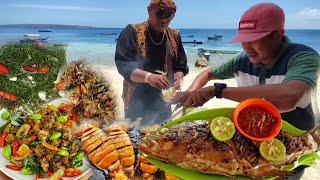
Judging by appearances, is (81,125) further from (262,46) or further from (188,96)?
(262,46)

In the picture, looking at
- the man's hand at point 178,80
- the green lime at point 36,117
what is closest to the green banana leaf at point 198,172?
the man's hand at point 178,80

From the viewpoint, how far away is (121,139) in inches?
141

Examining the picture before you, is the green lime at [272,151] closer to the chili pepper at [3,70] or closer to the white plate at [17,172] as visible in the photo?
the white plate at [17,172]

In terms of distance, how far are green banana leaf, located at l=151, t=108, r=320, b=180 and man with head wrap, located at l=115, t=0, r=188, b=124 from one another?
0.24 m

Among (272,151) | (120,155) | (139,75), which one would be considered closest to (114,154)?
(120,155)

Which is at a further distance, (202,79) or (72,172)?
(72,172)

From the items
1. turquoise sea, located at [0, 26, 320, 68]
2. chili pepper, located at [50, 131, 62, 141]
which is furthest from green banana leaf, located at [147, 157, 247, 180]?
chili pepper, located at [50, 131, 62, 141]

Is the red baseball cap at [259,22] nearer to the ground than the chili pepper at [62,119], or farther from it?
farther from it

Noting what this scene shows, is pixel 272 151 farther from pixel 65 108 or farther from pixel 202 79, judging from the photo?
pixel 65 108

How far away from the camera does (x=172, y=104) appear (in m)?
3.41

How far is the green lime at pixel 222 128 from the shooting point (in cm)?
307

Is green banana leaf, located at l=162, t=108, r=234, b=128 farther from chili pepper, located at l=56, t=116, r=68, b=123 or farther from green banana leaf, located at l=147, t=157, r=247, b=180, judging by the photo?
chili pepper, located at l=56, t=116, r=68, b=123

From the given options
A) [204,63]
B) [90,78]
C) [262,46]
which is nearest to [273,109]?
[262,46]

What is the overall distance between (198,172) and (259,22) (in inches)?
32.7
